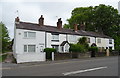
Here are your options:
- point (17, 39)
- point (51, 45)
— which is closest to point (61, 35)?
point (51, 45)

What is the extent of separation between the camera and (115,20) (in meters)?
54.0

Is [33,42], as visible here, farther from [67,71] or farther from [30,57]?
[67,71]

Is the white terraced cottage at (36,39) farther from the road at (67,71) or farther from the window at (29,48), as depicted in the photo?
the road at (67,71)

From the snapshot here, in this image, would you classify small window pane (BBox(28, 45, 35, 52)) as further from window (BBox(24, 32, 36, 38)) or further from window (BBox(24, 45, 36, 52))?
window (BBox(24, 32, 36, 38))

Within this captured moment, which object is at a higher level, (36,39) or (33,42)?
(36,39)

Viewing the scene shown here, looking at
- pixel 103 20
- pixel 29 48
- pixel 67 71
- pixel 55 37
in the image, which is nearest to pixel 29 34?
pixel 29 48

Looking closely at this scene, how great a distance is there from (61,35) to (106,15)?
25376 millimetres

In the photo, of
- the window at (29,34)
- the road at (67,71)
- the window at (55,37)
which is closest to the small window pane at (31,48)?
the window at (29,34)

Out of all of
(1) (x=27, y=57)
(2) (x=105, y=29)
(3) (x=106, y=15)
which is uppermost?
(3) (x=106, y=15)

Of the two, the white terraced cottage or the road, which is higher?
the white terraced cottage

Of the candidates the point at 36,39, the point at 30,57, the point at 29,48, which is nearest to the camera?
the point at 30,57

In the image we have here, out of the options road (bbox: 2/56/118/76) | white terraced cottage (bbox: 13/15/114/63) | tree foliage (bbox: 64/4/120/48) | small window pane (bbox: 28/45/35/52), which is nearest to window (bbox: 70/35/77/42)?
white terraced cottage (bbox: 13/15/114/63)

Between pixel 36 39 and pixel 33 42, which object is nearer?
pixel 33 42

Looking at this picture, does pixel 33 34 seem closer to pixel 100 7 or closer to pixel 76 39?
pixel 76 39
